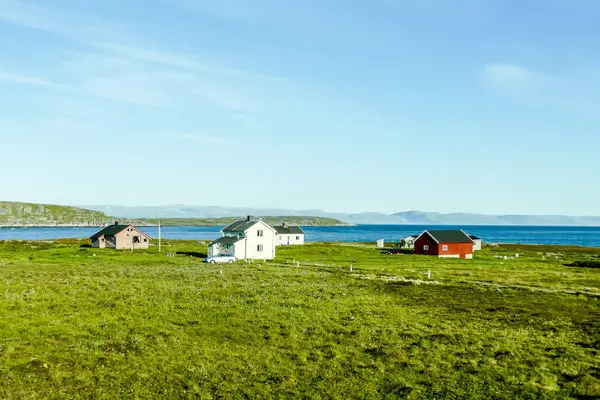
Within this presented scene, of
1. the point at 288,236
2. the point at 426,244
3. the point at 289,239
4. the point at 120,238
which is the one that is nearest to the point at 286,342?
the point at 426,244

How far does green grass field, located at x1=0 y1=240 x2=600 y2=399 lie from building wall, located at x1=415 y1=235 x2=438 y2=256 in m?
59.4

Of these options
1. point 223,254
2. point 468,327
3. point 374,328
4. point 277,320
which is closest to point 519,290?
point 468,327

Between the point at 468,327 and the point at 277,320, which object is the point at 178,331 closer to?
the point at 277,320

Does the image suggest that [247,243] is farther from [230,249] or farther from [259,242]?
[230,249]

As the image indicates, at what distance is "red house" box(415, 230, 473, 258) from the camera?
108 metres

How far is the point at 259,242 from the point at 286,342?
6739cm

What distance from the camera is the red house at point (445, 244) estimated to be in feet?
353

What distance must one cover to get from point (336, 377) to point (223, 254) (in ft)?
232

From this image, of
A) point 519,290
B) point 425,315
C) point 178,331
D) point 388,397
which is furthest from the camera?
point 519,290

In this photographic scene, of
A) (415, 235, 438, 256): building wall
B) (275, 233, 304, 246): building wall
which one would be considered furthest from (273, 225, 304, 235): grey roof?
(415, 235, 438, 256): building wall

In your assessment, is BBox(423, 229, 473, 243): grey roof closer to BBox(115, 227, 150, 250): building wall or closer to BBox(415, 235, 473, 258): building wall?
BBox(415, 235, 473, 258): building wall

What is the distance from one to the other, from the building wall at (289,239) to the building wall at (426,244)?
4643 centimetres

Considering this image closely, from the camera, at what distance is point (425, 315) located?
36.2 metres

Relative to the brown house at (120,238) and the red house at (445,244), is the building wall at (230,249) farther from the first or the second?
the red house at (445,244)
